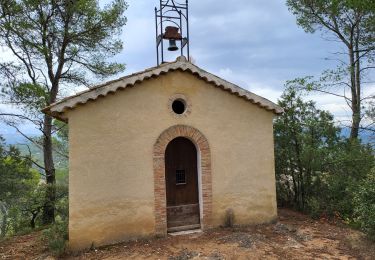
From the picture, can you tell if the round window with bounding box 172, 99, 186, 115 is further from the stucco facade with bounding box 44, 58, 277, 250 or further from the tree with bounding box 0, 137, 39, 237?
the tree with bounding box 0, 137, 39, 237

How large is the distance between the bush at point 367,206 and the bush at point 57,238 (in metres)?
7.37

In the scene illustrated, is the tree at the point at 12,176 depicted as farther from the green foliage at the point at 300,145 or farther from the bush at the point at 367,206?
the bush at the point at 367,206

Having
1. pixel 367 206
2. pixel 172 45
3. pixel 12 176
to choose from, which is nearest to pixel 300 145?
pixel 367 206

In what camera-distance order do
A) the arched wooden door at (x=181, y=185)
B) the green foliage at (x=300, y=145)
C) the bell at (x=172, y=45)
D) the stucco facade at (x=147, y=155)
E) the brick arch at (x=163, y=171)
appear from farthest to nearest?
1. the green foliage at (x=300, y=145)
2. the bell at (x=172, y=45)
3. the arched wooden door at (x=181, y=185)
4. the brick arch at (x=163, y=171)
5. the stucco facade at (x=147, y=155)

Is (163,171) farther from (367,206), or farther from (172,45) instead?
(367,206)

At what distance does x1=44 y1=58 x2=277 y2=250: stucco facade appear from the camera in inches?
310

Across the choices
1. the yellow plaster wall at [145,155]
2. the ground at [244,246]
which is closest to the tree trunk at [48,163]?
the ground at [244,246]

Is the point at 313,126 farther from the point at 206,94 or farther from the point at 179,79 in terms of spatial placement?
the point at 179,79

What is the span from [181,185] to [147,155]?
1493 millimetres

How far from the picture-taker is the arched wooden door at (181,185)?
9.12 m

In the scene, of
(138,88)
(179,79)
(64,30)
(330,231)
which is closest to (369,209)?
(330,231)

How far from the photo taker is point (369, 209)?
8.30 metres

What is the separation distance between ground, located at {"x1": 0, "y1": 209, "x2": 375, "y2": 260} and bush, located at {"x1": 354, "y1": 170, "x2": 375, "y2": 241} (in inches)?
12.9

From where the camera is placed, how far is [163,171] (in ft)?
28.1
